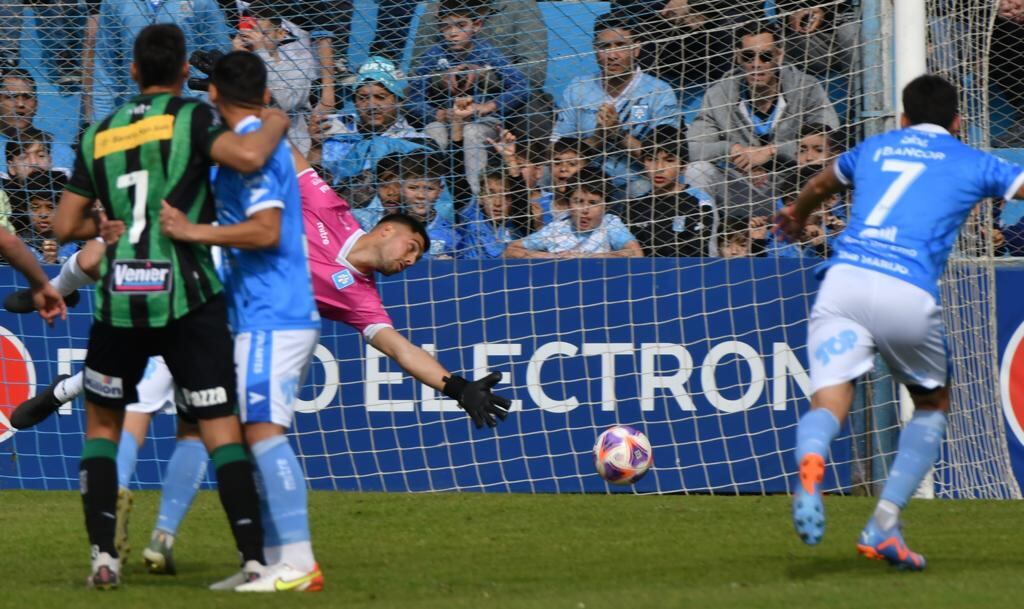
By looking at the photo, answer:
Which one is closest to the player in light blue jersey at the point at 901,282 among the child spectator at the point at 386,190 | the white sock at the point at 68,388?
the white sock at the point at 68,388

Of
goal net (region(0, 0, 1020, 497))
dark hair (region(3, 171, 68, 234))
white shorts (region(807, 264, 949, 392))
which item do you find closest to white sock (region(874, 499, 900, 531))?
white shorts (region(807, 264, 949, 392))

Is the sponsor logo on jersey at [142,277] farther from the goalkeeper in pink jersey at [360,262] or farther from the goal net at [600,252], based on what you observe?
the goal net at [600,252]

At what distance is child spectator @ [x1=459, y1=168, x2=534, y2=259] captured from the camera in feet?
31.9

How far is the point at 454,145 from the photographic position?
1002 cm

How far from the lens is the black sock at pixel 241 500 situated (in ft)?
16.7

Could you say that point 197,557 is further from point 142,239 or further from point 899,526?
point 899,526

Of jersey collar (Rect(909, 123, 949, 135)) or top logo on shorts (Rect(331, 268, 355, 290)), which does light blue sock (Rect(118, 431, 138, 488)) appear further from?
jersey collar (Rect(909, 123, 949, 135))

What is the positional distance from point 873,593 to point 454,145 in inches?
220

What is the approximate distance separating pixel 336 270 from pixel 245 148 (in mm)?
2632

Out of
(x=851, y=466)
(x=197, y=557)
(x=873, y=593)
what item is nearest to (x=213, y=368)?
(x=197, y=557)

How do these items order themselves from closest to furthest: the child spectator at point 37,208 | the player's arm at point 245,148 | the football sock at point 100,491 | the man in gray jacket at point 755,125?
the player's arm at point 245,148
the football sock at point 100,491
the man in gray jacket at point 755,125
the child spectator at point 37,208

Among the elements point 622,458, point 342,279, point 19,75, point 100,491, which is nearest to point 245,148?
point 100,491

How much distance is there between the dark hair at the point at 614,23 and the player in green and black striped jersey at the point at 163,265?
5362 mm

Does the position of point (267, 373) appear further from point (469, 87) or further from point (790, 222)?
point (469, 87)
